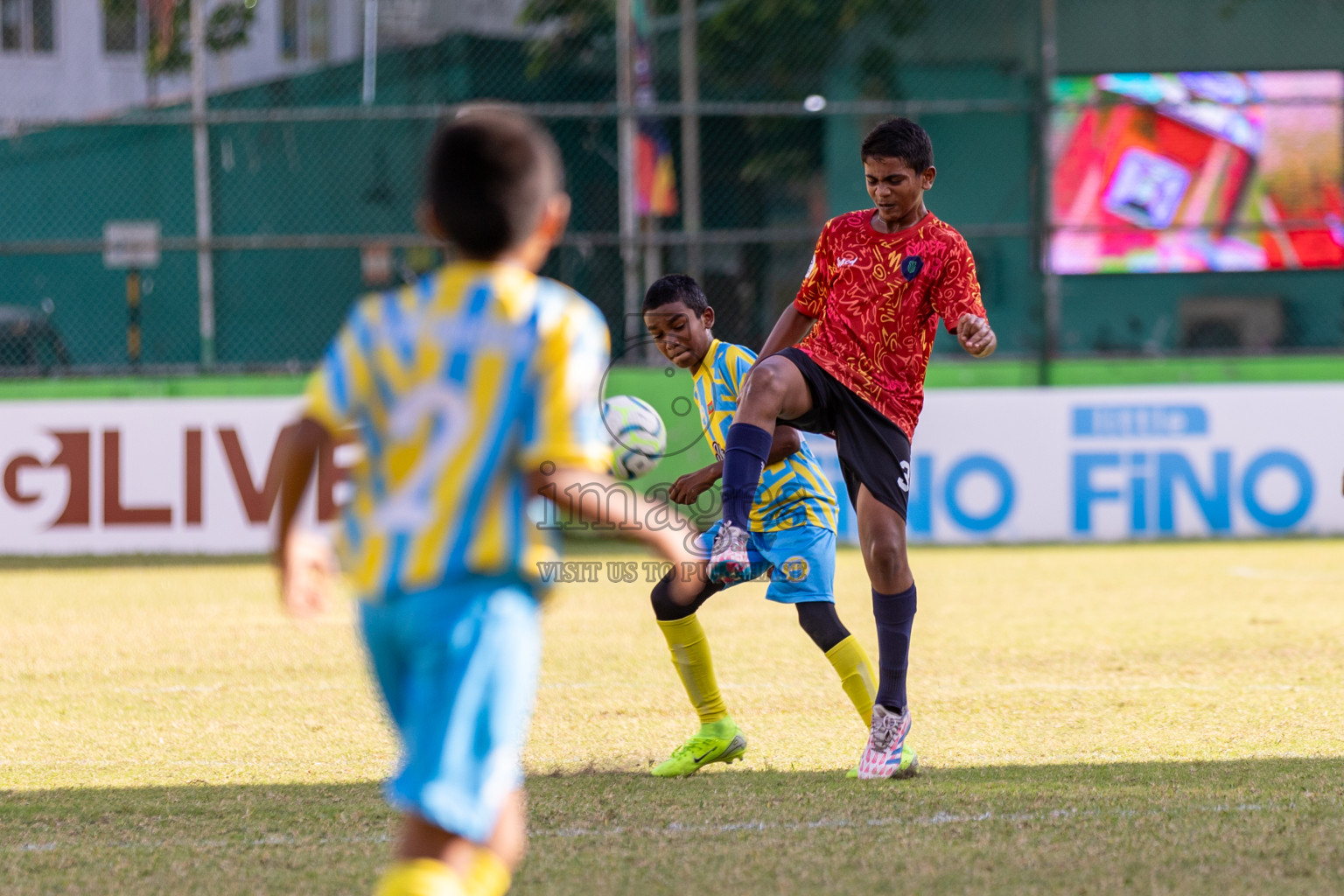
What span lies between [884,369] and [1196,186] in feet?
37.3

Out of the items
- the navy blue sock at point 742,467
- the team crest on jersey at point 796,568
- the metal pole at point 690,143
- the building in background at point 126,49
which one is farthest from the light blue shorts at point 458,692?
the building in background at point 126,49

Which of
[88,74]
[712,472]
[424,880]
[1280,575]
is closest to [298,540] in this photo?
[424,880]

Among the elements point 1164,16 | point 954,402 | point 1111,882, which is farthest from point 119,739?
point 1164,16

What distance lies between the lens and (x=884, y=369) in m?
4.88

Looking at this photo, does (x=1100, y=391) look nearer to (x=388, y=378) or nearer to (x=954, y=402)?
(x=954, y=402)

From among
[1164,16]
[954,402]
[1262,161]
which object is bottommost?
[954,402]

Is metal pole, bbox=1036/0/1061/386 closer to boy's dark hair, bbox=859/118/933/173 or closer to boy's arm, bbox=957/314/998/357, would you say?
boy's dark hair, bbox=859/118/933/173

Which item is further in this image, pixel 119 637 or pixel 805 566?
pixel 119 637

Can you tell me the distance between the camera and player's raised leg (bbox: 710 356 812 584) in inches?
173

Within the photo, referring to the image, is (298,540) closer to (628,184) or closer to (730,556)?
(730,556)

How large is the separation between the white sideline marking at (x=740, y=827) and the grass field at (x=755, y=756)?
12mm

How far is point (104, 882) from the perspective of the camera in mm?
3680

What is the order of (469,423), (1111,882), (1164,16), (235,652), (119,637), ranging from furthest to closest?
(1164,16), (119,637), (235,652), (1111,882), (469,423)

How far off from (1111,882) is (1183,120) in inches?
505
